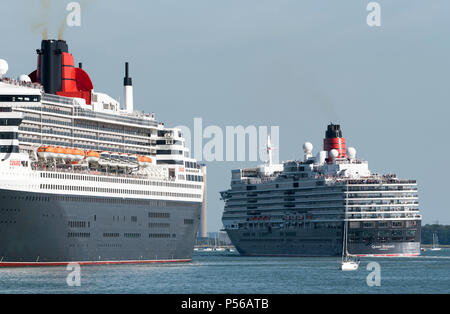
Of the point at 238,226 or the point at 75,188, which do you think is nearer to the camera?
the point at 75,188

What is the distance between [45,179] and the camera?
95500 millimetres

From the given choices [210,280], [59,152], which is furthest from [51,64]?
[210,280]

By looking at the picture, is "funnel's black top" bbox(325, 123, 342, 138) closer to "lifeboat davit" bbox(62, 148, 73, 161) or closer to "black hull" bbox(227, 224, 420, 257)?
"black hull" bbox(227, 224, 420, 257)

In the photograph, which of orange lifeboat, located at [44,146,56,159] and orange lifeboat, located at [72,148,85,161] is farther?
orange lifeboat, located at [72,148,85,161]

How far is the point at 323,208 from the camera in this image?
163 meters

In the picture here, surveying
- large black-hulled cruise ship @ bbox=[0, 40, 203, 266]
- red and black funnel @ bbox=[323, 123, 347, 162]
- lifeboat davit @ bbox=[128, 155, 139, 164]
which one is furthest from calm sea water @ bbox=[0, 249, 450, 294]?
red and black funnel @ bbox=[323, 123, 347, 162]

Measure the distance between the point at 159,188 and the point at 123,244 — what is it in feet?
30.0

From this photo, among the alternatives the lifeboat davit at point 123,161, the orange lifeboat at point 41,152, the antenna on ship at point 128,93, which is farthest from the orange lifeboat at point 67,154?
the antenna on ship at point 128,93

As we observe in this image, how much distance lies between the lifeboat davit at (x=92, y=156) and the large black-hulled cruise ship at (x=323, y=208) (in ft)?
197

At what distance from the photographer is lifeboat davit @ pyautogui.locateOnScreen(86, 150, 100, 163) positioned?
104469 mm

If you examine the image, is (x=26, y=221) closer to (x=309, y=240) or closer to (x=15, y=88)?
(x=15, y=88)

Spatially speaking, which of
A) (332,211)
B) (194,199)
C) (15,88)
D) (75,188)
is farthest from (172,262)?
(332,211)

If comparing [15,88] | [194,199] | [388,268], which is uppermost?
[15,88]

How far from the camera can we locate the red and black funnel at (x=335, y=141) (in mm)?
173000
